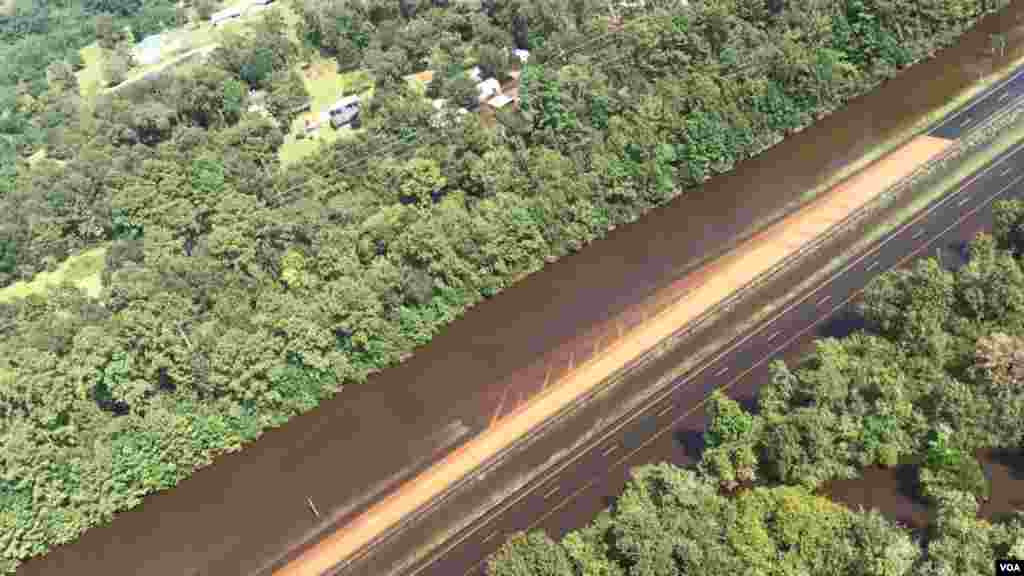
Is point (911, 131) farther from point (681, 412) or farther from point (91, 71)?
point (91, 71)

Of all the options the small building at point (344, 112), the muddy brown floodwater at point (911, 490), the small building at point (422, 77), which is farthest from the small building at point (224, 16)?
the muddy brown floodwater at point (911, 490)

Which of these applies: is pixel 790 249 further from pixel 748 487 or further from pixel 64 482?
pixel 64 482

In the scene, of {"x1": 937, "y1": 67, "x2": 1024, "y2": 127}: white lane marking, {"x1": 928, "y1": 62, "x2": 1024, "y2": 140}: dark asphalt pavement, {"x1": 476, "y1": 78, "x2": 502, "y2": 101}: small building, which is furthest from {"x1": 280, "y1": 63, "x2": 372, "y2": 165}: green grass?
{"x1": 937, "y1": 67, "x2": 1024, "y2": 127}: white lane marking

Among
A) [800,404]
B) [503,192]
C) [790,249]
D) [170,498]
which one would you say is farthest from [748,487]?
[170,498]

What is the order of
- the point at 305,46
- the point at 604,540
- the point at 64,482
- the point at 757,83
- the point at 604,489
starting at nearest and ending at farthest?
1. the point at 604,540
2. the point at 604,489
3. the point at 64,482
4. the point at 757,83
5. the point at 305,46

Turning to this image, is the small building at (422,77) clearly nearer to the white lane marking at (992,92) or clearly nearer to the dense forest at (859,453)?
the white lane marking at (992,92)

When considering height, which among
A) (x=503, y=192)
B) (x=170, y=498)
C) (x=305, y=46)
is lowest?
(x=170, y=498)

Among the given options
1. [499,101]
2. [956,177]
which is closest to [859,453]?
[956,177]
